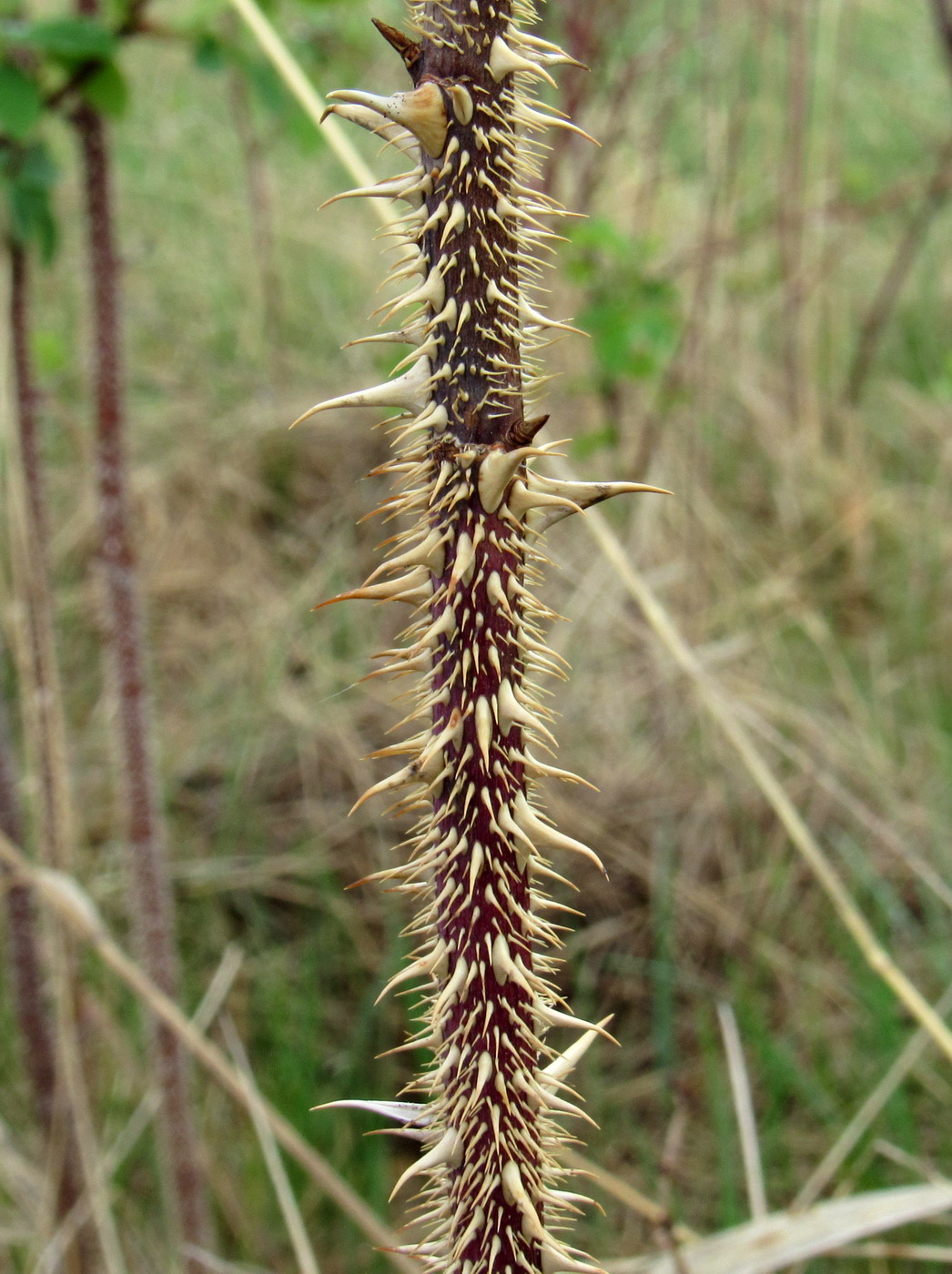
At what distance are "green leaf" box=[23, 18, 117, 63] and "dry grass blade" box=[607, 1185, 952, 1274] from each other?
1228 millimetres

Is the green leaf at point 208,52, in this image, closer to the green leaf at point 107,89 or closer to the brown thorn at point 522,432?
the green leaf at point 107,89

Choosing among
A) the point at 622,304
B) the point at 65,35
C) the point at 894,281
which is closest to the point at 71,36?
the point at 65,35

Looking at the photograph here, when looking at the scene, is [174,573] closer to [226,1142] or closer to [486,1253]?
[226,1142]

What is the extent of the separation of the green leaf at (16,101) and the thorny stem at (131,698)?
7 centimetres

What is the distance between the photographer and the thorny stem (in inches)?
48.9

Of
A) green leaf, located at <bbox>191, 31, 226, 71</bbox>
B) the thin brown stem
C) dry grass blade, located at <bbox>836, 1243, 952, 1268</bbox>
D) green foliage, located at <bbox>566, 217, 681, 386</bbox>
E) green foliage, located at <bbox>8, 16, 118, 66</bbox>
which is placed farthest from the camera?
the thin brown stem

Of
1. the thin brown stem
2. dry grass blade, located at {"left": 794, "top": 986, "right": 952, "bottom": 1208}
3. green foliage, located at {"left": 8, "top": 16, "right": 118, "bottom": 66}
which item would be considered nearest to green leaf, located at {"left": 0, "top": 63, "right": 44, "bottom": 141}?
green foliage, located at {"left": 8, "top": 16, "right": 118, "bottom": 66}

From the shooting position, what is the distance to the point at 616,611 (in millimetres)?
2502

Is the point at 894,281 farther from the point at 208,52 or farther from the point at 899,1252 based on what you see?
the point at 899,1252

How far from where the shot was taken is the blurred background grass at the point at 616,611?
1.81 meters

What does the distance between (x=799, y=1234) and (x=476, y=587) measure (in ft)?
3.18

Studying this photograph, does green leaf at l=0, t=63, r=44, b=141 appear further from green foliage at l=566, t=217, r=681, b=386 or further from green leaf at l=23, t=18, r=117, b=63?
green foliage at l=566, t=217, r=681, b=386

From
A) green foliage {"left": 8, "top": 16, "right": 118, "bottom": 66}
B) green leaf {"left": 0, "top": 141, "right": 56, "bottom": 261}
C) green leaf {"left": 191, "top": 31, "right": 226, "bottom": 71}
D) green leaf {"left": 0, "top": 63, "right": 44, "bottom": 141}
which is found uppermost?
green leaf {"left": 191, "top": 31, "right": 226, "bottom": 71}

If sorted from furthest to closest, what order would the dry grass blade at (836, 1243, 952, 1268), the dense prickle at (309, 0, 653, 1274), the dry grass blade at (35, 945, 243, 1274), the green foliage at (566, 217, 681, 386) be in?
the green foliage at (566, 217, 681, 386) → the dry grass blade at (35, 945, 243, 1274) → the dry grass blade at (836, 1243, 952, 1268) → the dense prickle at (309, 0, 653, 1274)
